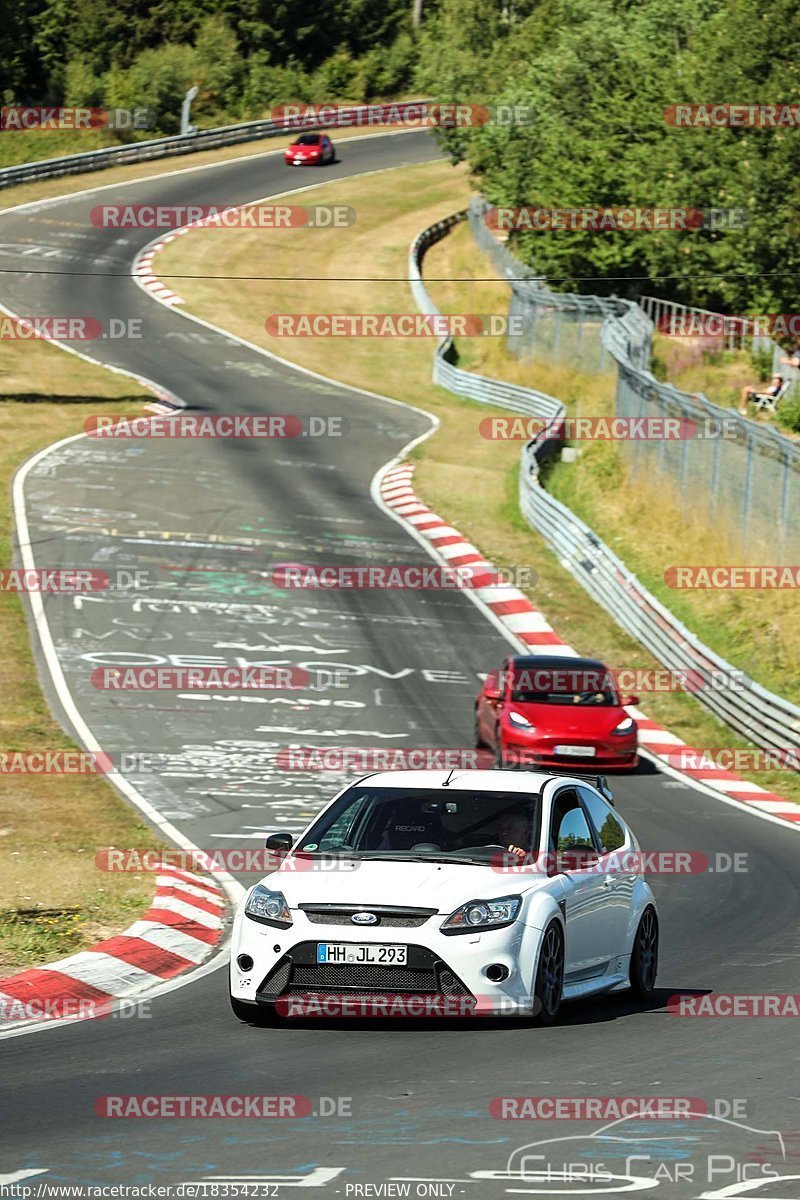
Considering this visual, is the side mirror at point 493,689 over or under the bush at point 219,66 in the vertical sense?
under

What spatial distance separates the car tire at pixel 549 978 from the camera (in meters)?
10.1

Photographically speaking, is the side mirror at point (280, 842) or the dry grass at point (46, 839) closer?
the side mirror at point (280, 842)

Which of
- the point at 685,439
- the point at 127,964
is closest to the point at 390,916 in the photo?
the point at 127,964

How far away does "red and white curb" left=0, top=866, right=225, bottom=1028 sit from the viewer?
437 inches

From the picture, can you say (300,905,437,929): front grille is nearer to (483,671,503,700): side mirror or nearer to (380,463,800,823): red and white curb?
(380,463,800,823): red and white curb

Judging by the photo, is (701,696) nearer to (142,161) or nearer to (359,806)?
(359,806)

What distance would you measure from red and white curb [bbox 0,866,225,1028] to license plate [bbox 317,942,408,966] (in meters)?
1.72

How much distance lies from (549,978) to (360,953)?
1.12 meters

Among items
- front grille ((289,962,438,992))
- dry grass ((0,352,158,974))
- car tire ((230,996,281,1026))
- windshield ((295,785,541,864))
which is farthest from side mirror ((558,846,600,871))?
dry grass ((0,352,158,974))

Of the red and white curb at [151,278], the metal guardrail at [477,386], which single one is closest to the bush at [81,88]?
the red and white curb at [151,278]

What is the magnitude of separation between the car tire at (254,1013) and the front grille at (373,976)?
13.5 inches

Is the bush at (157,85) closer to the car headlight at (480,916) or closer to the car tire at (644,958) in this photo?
the car tire at (644,958)

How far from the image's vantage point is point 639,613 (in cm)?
3197

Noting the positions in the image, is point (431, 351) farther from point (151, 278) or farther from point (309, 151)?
point (309, 151)
